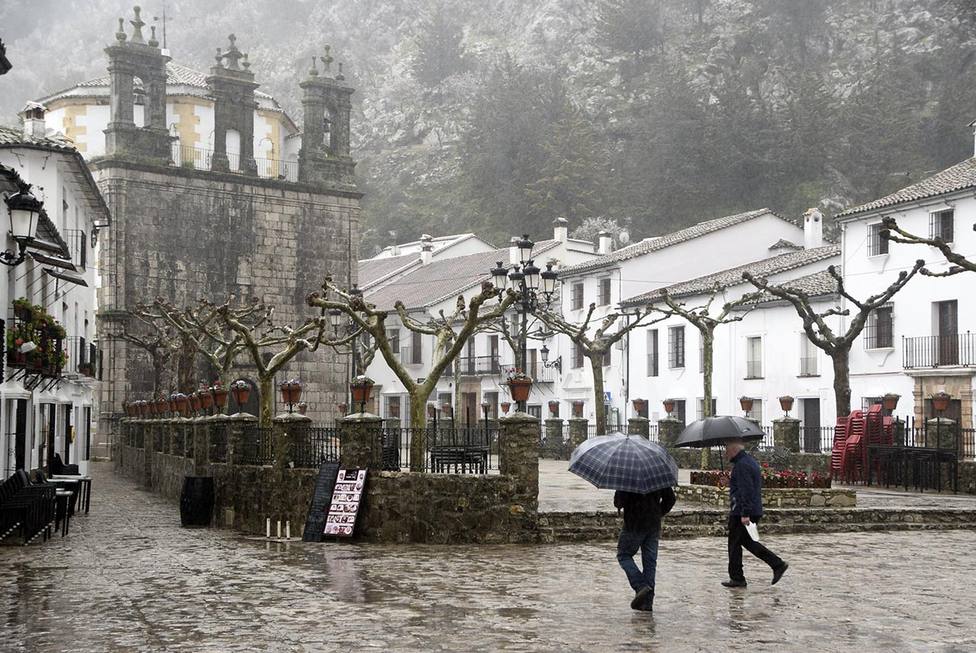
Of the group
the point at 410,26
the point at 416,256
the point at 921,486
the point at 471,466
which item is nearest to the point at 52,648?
the point at 471,466

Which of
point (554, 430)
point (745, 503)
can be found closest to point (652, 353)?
point (554, 430)

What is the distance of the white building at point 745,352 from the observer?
40938mm

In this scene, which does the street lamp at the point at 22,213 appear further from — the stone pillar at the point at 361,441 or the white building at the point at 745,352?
the white building at the point at 745,352

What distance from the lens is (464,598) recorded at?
1188 centimetres

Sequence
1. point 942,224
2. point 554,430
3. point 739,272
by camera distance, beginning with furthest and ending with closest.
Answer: point 739,272, point 554,430, point 942,224

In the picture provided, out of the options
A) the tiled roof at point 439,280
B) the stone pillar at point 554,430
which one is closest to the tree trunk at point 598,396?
the stone pillar at point 554,430

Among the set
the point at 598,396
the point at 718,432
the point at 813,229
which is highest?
the point at 813,229

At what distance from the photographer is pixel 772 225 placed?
169 feet

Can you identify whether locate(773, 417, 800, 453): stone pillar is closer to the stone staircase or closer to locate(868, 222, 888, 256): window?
locate(868, 222, 888, 256): window

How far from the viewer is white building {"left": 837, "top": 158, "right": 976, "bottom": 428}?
117 ft

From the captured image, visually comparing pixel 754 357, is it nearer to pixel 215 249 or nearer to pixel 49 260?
pixel 215 249

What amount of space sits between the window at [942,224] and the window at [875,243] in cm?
212

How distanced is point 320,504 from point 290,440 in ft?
5.58

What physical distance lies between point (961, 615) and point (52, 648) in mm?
7405
